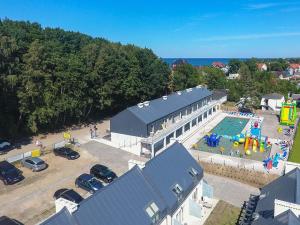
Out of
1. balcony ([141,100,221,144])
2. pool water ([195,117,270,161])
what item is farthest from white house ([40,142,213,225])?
pool water ([195,117,270,161])

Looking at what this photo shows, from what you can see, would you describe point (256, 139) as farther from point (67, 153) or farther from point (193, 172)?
point (67, 153)

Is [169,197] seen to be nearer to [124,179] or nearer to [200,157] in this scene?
[124,179]

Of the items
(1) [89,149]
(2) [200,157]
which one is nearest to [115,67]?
(1) [89,149]

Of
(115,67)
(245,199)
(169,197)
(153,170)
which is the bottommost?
(245,199)

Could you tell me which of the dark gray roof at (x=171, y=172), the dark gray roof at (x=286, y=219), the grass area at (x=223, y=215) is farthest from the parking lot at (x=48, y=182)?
the dark gray roof at (x=286, y=219)

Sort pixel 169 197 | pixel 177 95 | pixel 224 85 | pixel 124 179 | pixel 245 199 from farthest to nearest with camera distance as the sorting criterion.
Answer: pixel 224 85 < pixel 177 95 < pixel 245 199 < pixel 169 197 < pixel 124 179
